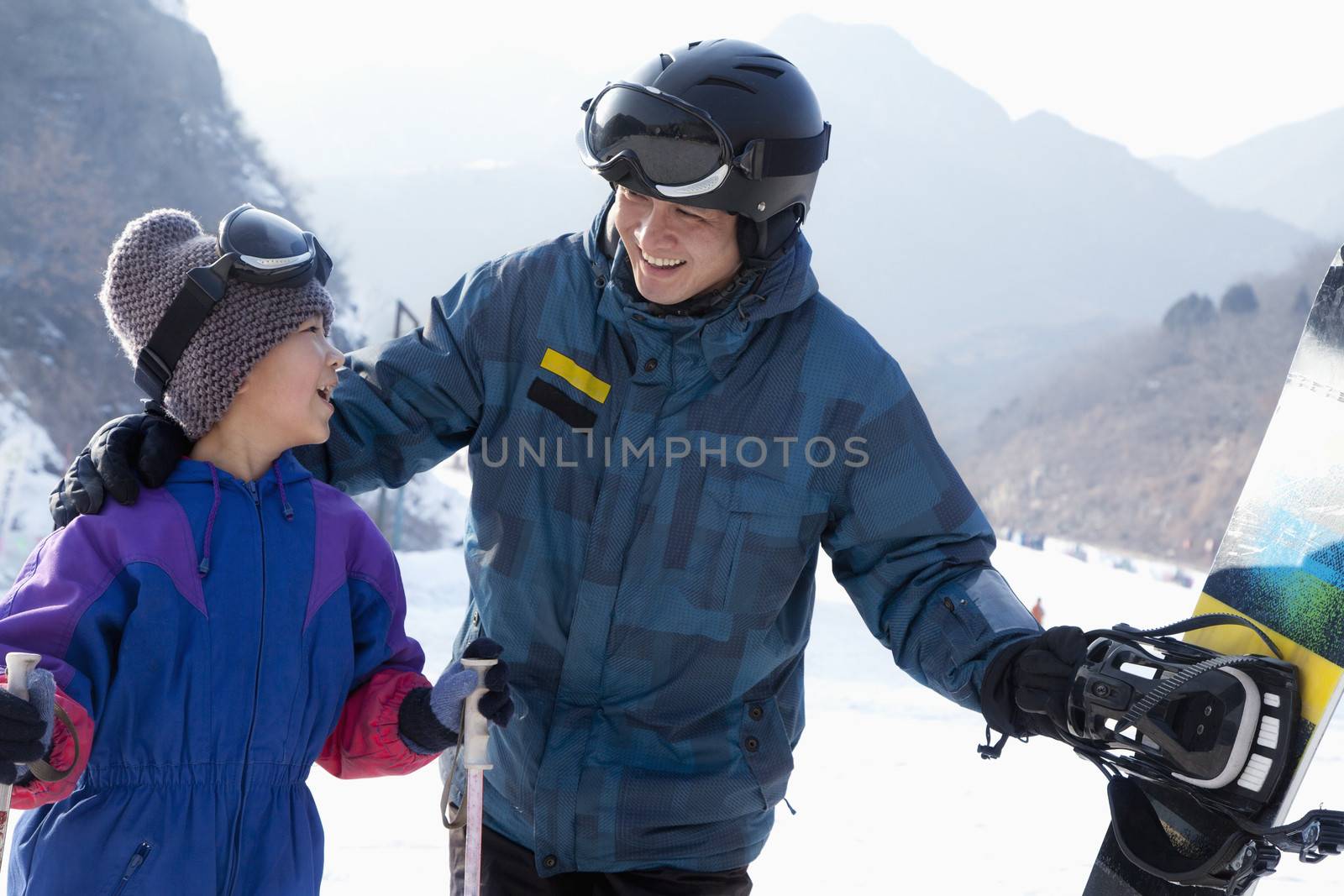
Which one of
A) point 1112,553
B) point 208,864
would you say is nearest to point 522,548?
point 208,864

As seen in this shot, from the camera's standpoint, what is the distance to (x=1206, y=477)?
68875 mm

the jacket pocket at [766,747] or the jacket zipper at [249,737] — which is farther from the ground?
the jacket zipper at [249,737]

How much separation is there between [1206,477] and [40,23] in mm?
60162

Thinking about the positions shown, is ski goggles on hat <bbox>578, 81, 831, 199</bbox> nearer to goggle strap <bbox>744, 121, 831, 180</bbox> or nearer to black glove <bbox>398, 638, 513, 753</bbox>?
goggle strap <bbox>744, 121, 831, 180</bbox>

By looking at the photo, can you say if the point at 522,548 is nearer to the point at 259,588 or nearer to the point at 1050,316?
the point at 259,588

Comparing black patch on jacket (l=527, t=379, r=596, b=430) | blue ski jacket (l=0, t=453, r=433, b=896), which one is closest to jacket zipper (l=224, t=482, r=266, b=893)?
blue ski jacket (l=0, t=453, r=433, b=896)

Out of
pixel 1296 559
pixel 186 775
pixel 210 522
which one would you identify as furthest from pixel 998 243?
pixel 186 775

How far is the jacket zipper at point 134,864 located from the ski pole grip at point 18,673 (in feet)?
0.94

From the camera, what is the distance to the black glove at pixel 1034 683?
6.09ft

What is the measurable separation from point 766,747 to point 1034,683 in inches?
18.2

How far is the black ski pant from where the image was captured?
203 centimetres

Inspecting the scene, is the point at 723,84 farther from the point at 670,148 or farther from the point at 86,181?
the point at 86,181

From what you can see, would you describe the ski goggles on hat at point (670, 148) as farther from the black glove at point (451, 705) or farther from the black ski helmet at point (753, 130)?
the black glove at point (451, 705)

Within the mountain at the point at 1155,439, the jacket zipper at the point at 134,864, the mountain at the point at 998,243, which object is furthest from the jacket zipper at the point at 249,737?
the mountain at the point at 998,243
